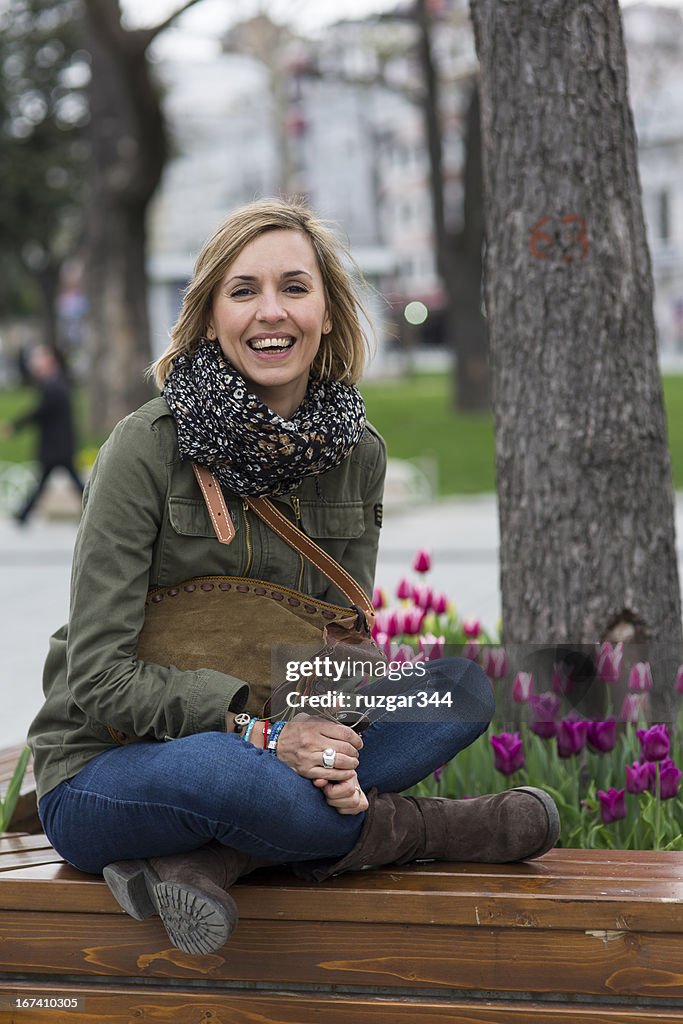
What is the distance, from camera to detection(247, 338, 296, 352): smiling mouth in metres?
2.75

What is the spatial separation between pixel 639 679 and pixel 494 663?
0.34 meters

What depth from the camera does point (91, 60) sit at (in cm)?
1845

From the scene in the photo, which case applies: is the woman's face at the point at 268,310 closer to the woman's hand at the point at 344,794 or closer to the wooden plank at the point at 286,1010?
the woman's hand at the point at 344,794

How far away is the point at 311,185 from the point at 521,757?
215ft

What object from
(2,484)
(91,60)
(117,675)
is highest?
(91,60)

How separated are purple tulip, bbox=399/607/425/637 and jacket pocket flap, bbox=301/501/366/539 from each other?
1050 mm

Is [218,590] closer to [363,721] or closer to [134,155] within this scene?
[363,721]

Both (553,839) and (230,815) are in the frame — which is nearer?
(230,815)

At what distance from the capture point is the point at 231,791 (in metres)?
2.41

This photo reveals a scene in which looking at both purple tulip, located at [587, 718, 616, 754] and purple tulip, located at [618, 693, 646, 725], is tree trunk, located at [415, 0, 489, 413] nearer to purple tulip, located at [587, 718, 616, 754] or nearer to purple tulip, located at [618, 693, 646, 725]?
purple tulip, located at [618, 693, 646, 725]

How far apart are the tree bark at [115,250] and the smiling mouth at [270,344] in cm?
1223

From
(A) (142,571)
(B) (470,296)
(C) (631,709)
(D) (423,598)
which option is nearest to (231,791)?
(A) (142,571)

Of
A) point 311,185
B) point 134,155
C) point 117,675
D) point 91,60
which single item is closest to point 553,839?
point 117,675

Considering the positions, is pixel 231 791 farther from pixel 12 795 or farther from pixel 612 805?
pixel 12 795
